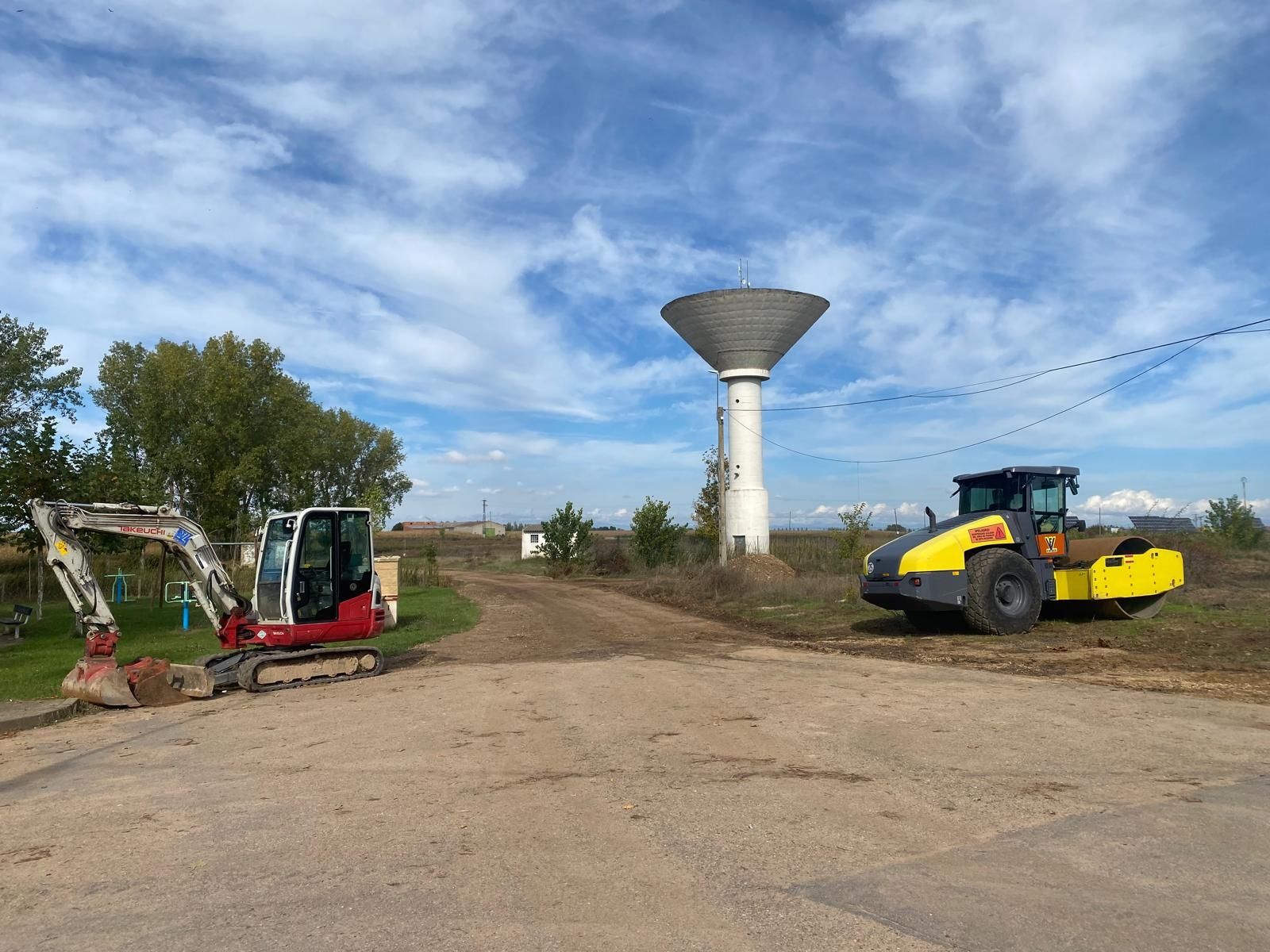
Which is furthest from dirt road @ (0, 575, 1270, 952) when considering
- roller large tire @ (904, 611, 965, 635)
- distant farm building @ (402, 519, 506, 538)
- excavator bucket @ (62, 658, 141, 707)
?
distant farm building @ (402, 519, 506, 538)

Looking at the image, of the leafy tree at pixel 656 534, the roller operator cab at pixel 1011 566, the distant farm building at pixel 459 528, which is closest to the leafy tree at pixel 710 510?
the leafy tree at pixel 656 534

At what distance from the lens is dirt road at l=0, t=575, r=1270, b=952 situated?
4.45 m

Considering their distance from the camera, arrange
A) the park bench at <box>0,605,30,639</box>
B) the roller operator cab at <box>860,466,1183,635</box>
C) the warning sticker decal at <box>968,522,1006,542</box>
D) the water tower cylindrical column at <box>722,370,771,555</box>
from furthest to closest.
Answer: the water tower cylindrical column at <box>722,370,771,555</box> < the park bench at <box>0,605,30,639</box> < the warning sticker decal at <box>968,522,1006,542</box> < the roller operator cab at <box>860,466,1183,635</box>

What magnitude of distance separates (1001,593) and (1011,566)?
531 millimetres

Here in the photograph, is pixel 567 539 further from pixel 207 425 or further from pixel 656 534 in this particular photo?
pixel 207 425

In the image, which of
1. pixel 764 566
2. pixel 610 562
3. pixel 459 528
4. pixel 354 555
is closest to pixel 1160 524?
pixel 764 566

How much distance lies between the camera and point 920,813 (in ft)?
20.4

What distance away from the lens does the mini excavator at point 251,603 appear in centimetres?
1195

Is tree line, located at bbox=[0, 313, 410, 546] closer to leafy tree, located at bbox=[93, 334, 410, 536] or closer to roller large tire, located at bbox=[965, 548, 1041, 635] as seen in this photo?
leafy tree, located at bbox=[93, 334, 410, 536]

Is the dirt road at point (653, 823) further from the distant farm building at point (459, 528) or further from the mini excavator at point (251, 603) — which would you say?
the distant farm building at point (459, 528)

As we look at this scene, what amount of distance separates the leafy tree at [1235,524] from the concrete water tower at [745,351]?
1898cm

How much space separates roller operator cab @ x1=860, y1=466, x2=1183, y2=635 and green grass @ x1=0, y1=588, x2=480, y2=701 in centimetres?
951

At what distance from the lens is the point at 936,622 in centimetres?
1806

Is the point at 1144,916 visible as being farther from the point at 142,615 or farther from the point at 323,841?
the point at 142,615
